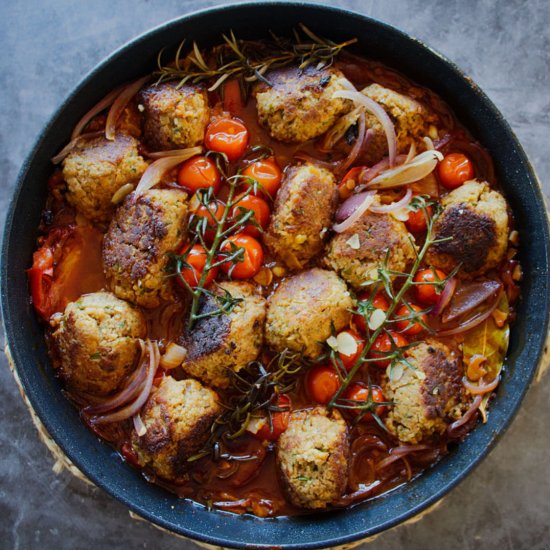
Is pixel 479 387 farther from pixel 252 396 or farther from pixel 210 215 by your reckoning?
pixel 210 215

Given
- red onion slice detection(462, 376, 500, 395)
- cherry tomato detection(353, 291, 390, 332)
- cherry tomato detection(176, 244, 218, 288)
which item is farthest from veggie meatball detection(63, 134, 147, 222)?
red onion slice detection(462, 376, 500, 395)

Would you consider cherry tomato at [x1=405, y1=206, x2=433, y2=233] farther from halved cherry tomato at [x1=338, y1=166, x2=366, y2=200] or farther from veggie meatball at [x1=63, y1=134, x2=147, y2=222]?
veggie meatball at [x1=63, y1=134, x2=147, y2=222]

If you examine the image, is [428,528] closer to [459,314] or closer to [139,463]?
[459,314]

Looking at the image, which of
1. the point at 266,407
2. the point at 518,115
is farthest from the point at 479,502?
the point at 518,115

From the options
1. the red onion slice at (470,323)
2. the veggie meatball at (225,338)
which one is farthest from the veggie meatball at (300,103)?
the red onion slice at (470,323)

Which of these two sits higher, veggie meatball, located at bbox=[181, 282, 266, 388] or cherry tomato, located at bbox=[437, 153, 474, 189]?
cherry tomato, located at bbox=[437, 153, 474, 189]

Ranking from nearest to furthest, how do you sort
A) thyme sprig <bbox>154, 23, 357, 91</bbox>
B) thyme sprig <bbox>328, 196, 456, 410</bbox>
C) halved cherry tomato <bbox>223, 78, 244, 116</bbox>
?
thyme sprig <bbox>328, 196, 456, 410</bbox>, thyme sprig <bbox>154, 23, 357, 91</bbox>, halved cherry tomato <bbox>223, 78, 244, 116</bbox>

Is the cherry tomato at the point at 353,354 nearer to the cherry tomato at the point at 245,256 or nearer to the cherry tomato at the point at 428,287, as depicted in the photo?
the cherry tomato at the point at 428,287

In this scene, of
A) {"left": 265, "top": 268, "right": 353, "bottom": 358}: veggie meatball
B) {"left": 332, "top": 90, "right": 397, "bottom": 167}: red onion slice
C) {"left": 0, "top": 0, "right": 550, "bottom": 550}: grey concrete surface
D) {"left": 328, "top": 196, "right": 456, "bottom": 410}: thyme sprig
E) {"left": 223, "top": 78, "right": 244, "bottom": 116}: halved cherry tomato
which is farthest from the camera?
{"left": 0, "top": 0, "right": 550, "bottom": 550}: grey concrete surface

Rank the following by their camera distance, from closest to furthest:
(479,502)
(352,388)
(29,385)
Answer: (29,385) < (352,388) < (479,502)
